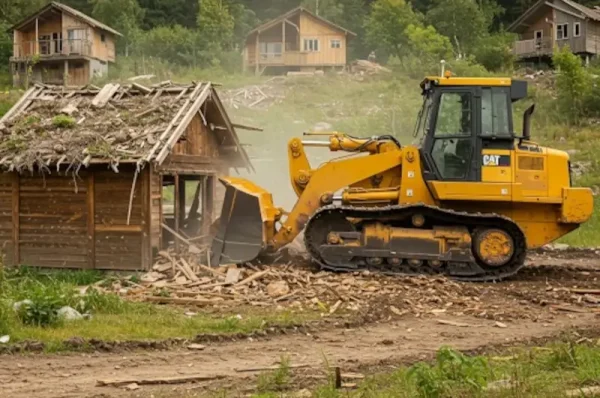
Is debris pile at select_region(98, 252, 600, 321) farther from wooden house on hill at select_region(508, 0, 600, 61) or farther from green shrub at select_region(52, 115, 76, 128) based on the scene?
wooden house on hill at select_region(508, 0, 600, 61)

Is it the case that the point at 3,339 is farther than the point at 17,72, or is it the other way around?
the point at 17,72

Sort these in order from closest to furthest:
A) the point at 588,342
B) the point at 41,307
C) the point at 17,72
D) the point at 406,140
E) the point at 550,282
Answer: the point at 588,342
the point at 41,307
the point at 550,282
the point at 406,140
the point at 17,72

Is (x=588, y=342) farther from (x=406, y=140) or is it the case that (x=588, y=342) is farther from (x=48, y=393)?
(x=406, y=140)

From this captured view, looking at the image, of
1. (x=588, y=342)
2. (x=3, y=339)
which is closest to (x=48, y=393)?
(x=3, y=339)

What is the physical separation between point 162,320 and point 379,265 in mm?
5243

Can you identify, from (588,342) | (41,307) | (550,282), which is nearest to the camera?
(588,342)

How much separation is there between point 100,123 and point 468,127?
7.57 meters

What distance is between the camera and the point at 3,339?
380 inches

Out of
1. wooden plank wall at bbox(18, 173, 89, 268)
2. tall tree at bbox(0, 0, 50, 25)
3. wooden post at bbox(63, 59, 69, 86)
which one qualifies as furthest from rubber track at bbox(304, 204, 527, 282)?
tall tree at bbox(0, 0, 50, 25)

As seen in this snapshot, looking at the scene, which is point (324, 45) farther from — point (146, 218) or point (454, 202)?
point (454, 202)

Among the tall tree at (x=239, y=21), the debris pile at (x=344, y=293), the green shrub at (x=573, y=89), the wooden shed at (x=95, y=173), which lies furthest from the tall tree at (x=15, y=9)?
the debris pile at (x=344, y=293)

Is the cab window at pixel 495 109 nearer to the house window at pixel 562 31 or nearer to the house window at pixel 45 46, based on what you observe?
the house window at pixel 562 31

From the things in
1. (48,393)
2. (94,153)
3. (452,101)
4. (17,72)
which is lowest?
(48,393)

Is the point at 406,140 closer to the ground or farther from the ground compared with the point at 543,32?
closer to the ground
